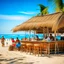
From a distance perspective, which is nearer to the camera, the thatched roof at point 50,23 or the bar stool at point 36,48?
the thatched roof at point 50,23

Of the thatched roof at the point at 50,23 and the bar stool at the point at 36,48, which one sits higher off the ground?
the thatched roof at the point at 50,23

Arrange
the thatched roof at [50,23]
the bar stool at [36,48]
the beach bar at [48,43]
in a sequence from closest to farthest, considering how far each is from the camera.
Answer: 1. the thatched roof at [50,23]
2. the beach bar at [48,43]
3. the bar stool at [36,48]

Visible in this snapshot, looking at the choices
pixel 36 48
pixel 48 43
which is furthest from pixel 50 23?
pixel 36 48

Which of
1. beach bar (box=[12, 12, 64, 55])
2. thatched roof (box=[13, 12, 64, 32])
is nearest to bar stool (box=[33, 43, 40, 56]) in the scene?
beach bar (box=[12, 12, 64, 55])

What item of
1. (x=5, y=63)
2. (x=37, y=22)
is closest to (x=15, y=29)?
(x=37, y=22)

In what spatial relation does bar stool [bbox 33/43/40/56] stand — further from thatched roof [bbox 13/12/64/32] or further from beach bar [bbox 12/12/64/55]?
→ thatched roof [bbox 13/12/64/32]

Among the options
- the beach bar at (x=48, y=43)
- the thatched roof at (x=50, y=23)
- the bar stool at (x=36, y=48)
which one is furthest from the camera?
the bar stool at (x=36, y=48)

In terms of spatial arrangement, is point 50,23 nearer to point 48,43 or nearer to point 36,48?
point 48,43

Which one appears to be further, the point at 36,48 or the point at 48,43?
the point at 36,48

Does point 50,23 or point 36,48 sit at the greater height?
point 50,23

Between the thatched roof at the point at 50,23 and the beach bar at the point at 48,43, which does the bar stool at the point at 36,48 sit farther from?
the thatched roof at the point at 50,23

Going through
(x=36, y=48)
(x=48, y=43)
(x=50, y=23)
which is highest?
(x=50, y=23)

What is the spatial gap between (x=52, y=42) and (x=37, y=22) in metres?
2.24

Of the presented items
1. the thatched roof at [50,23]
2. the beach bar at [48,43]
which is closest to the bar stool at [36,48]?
the beach bar at [48,43]
